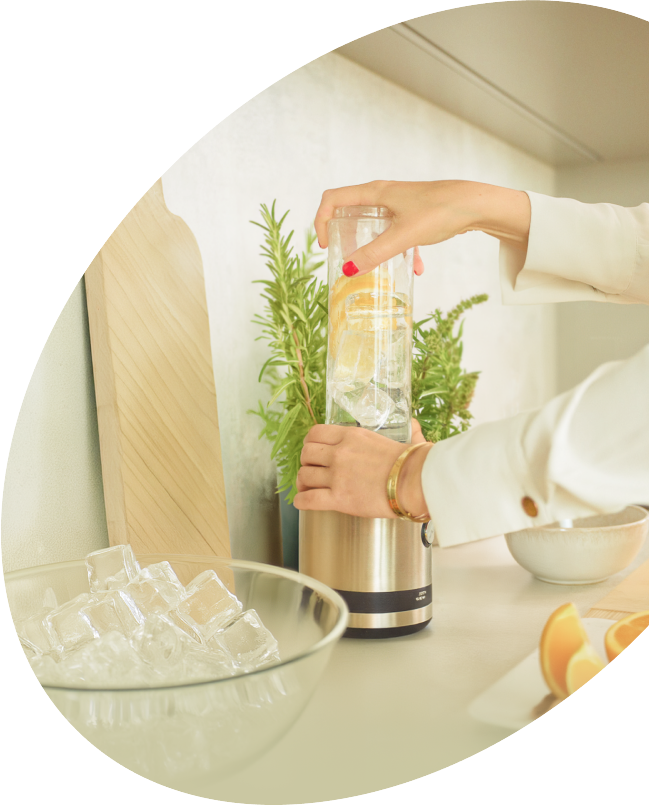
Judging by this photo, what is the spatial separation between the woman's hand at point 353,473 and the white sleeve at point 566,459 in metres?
0.04

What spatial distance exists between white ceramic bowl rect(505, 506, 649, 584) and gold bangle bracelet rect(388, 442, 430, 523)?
18cm

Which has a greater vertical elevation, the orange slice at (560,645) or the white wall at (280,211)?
the white wall at (280,211)

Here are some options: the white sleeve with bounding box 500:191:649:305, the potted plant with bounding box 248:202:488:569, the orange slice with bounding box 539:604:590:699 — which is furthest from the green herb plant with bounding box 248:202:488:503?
the orange slice with bounding box 539:604:590:699

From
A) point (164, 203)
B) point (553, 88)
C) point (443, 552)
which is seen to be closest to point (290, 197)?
point (164, 203)

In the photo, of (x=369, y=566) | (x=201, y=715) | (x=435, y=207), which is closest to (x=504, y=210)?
(x=435, y=207)

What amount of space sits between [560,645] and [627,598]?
0.13 m

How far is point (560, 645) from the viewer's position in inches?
16.0

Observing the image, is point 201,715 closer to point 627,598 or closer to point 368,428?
point 368,428

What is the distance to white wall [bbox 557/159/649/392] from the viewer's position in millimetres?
476

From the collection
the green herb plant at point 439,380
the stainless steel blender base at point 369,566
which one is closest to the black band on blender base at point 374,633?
the stainless steel blender base at point 369,566

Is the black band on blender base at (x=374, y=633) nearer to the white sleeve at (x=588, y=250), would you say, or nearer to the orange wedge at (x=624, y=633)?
the orange wedge at (x=624, y=633)

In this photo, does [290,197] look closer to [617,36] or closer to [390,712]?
[617,36]

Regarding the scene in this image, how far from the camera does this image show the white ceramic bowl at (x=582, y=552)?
56 cm

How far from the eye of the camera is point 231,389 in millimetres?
580
